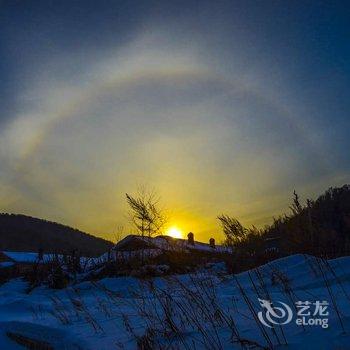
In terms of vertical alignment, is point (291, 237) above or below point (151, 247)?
below

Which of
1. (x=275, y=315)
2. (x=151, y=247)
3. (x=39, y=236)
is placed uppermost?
(x=39, y=236)

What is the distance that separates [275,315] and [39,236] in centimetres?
10597

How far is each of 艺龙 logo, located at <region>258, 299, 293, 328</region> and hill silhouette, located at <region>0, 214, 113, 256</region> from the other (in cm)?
9377

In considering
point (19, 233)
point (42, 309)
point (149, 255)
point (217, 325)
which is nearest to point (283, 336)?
point (217, 325)

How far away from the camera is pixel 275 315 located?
3861 millimetres

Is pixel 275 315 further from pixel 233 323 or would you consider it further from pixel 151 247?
pixel 151 247

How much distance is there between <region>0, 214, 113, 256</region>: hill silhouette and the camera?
97.0 metres

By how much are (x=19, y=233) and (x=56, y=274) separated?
92.0m

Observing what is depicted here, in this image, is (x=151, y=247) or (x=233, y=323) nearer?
(x=233, y=323)

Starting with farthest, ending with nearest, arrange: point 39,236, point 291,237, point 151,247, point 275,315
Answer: point 39,236 → point 151,247 → point 291,237 → point 275,315

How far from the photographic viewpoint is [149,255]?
17594 millimetres

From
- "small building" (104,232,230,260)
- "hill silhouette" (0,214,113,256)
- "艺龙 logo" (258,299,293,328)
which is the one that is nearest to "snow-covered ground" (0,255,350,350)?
"艺龙 logo" (258,299,293,328)

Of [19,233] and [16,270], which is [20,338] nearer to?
[16,270]

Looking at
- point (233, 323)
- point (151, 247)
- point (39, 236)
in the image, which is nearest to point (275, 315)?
Answer: point (233, 323)
